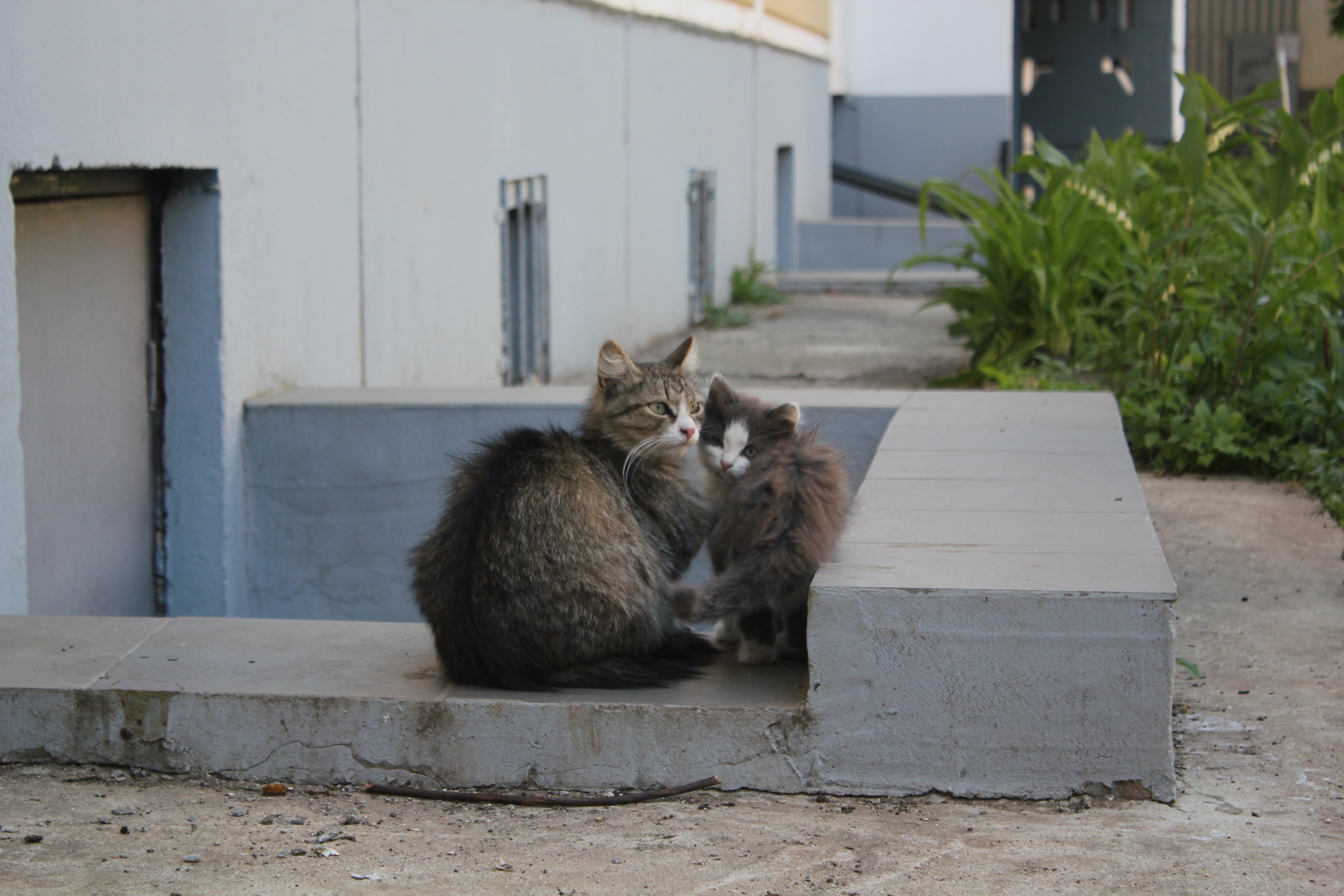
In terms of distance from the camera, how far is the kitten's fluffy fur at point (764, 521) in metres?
2.99

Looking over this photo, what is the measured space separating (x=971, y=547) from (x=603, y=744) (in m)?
0.96

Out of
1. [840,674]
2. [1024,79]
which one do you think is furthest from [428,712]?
[1024,79]

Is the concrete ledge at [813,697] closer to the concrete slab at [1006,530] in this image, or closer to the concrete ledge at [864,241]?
the concrete slab at [1006,530]

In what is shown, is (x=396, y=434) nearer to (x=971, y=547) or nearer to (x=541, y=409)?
(x=541, y=409)

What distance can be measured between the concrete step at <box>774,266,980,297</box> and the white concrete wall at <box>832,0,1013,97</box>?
19.9 feet

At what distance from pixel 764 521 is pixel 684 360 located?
1019mm

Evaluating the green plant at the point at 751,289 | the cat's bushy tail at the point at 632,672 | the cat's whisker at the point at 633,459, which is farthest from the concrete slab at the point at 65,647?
the green plant at the point at 751,289

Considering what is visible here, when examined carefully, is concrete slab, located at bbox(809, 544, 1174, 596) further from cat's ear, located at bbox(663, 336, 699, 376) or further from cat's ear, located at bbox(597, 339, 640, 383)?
cat's ear, located at bbox(663, 336, 699, 376)

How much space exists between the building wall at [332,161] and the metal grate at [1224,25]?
9.83 metres

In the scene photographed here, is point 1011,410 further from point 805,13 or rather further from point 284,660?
point 805,13

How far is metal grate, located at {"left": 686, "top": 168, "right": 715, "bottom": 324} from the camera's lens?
12875mm

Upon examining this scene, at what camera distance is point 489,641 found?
3115mm

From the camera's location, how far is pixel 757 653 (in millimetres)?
3342

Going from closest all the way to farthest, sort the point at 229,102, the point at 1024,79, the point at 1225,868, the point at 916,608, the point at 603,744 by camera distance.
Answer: the point at 1225,868 → the point at 916,608 → the point at 603,744 → the point at 229,102 → the point at 1024,79
